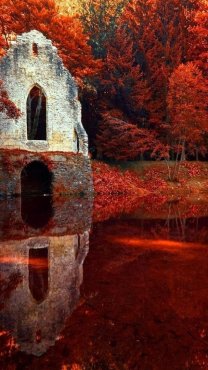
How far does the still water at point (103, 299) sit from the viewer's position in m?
4.56

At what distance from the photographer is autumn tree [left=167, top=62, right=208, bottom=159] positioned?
82.8 ft

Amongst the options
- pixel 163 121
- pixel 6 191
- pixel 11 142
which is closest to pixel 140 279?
pixel 6 191

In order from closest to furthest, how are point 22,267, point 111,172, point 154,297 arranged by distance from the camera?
point 154,297 < point 22,267 < point 111,172

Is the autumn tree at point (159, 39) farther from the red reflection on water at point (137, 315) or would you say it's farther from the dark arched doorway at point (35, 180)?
the red reflection on water at point (137, 315)

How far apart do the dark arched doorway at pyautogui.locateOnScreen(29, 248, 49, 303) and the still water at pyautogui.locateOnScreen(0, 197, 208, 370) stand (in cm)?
2

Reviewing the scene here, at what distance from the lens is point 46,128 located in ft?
73.7

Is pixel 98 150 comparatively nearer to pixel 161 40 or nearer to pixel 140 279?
pixel 161 40

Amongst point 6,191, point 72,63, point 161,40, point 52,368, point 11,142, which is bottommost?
point 52,368

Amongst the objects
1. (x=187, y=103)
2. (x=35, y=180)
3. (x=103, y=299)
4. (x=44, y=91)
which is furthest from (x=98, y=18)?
(x=103, y=299)

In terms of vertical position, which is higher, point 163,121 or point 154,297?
point 163,121

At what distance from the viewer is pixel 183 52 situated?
30312 millimetres

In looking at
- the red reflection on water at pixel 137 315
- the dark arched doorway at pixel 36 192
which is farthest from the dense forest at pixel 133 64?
the red reflection on water at pixel 137 315

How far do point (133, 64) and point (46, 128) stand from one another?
10.8 meters

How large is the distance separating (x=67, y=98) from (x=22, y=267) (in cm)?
1629
